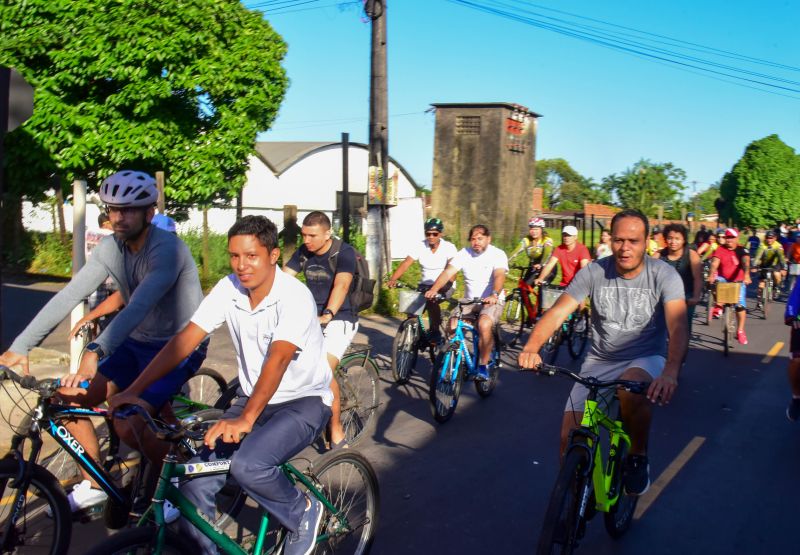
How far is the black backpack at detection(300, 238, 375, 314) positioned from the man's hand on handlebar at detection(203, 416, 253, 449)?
3.19 metres

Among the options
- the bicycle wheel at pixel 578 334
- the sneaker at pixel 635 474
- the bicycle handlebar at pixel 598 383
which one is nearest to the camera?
the bicycle handlebar at pixel 598 383

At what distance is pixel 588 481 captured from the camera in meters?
4.03

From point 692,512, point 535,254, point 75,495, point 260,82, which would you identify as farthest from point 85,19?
point 692,512

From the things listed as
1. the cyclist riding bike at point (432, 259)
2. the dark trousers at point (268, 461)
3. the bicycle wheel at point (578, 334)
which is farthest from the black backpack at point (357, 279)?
the bicycle wheel at point (578, 334)

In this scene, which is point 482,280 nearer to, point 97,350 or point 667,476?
point 667,476

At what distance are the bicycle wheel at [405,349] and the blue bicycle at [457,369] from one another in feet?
2.02

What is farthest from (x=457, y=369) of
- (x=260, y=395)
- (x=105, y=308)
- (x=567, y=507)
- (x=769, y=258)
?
(x=769, y=258)

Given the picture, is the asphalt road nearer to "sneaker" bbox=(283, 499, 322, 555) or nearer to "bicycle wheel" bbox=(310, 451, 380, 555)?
"bicycle wheel" bbox=(310, 451, 380, 555)

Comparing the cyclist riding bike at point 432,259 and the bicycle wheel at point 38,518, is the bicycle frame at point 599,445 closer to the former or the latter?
the bicycle wheel at point 38,518

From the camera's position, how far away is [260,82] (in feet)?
46.5

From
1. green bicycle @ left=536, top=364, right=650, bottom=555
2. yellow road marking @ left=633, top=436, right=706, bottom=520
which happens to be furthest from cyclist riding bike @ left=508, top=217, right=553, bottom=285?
green bicycle @ left=536, top=364, right=650, bottom=555

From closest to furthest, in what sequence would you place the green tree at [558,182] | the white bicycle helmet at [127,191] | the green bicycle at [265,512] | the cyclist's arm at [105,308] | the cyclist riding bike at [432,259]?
1. the green bicycle at [265,512]
2. the white bicycle helmet at [127,191]
3. the cyclist's arm at [105,308]
4. the cyclist riding bike at [432,259]
5. the green tree at [558,182]

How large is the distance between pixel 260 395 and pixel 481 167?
20.2m

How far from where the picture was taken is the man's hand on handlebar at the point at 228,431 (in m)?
3.13
